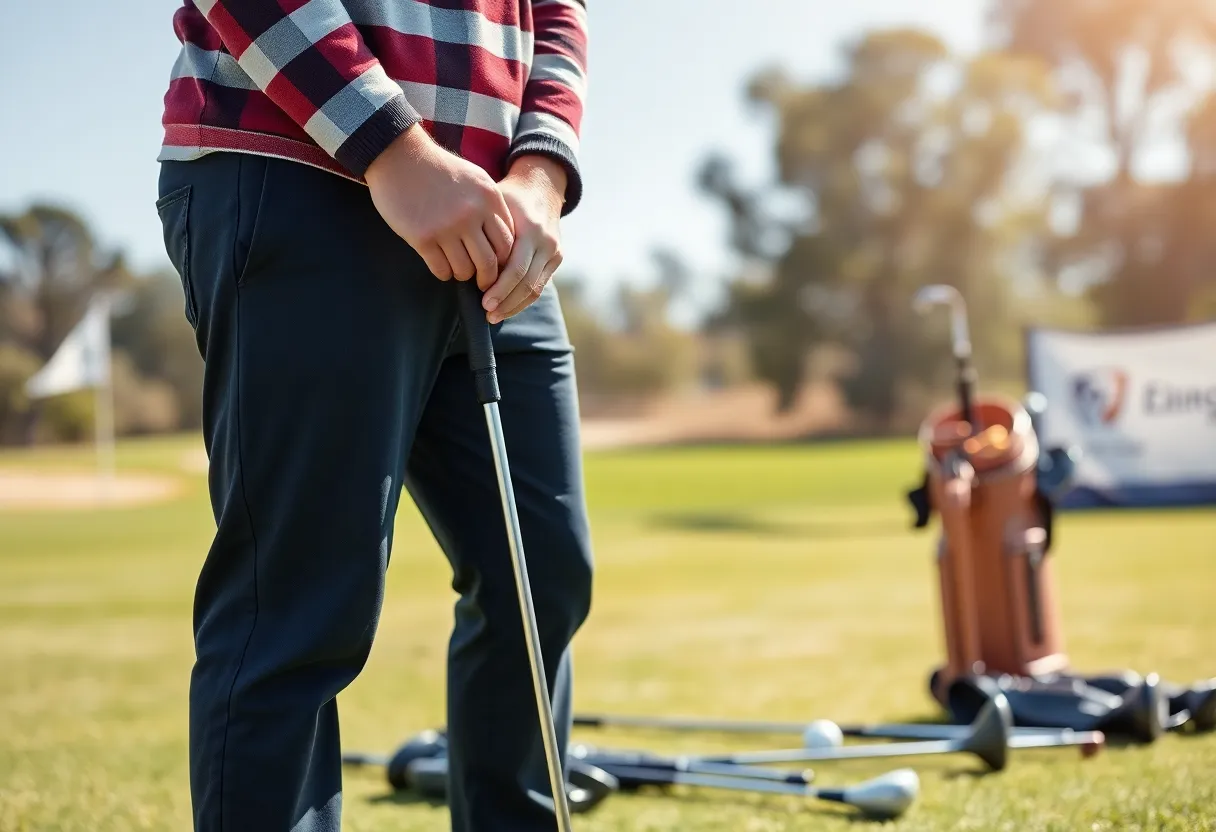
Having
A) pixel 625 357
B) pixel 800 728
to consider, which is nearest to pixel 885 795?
pixel 800 728

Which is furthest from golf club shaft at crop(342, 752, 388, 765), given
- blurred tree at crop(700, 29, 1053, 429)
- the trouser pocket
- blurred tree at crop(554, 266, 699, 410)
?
blurred tree at crop(554, 266, 699, 410)

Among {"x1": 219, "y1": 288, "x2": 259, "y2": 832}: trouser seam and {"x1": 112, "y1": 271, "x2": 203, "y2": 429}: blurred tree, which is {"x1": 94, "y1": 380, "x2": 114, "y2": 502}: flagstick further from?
{"x1": 219, "y1": 288, "x2": 259, "y2": 832}: trouser seam

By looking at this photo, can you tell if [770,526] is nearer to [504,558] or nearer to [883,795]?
[883,795]

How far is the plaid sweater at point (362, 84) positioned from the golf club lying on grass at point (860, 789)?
1.29 meters

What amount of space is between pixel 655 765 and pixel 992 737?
0.70 metres

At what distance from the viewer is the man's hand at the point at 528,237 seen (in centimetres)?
136

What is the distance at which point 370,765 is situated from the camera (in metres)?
2.95

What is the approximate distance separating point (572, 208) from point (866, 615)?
13.6ft

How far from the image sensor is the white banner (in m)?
8.68

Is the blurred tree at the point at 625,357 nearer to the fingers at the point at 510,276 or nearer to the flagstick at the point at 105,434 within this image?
the flagstick at the point at 105,434

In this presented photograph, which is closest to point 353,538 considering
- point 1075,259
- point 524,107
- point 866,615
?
point 524,107

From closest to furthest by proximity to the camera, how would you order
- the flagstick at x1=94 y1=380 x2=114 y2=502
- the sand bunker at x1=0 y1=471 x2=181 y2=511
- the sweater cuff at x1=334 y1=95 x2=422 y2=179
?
the sweater cuff at x1=334 y1=95 x2=422 y2=179, the sand bunker at x1=0 y1=471 x2=181 y2=511, the flagstick at x1=94 y1=380 x2=114 y2=502

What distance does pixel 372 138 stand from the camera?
127 centimetres

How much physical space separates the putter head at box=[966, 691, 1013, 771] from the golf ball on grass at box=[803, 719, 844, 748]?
0.32 meters
